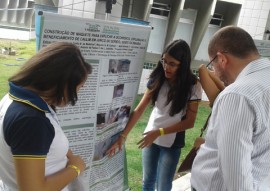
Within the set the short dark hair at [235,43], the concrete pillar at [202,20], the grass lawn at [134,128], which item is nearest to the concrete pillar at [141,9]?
the concrete pillar at [202,20]

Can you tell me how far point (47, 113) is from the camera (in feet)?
3.22

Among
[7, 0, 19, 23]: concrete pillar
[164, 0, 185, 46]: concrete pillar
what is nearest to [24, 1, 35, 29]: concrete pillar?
[7, 0, 19, 23]: concrete pillar

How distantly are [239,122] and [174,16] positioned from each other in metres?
4.99

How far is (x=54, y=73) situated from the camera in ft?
3.10

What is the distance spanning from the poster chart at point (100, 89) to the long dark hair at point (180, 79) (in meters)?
0.20

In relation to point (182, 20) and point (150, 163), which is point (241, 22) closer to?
point (182, 20)

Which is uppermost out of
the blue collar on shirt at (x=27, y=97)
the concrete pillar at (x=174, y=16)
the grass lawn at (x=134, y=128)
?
the concrete pillar at (x=174, y=16)

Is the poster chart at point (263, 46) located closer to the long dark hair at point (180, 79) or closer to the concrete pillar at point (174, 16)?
the long dark hair at point (180, 79)

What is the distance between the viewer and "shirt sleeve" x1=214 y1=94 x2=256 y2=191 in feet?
3.44

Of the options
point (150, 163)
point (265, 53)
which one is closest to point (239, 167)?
point (150, 163)

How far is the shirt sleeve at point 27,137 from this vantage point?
88cm

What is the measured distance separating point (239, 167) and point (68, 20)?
1.03 m

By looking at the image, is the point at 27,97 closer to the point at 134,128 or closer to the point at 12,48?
the point at 134,128

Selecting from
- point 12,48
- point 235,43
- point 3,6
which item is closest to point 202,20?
point 12,48
